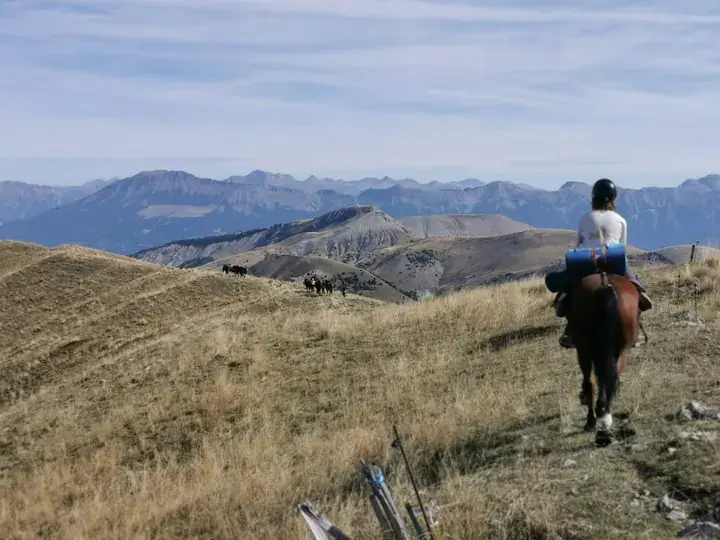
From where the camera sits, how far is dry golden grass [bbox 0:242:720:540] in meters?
5.59

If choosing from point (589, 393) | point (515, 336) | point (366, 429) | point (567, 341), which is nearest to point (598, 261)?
point (567, 341)

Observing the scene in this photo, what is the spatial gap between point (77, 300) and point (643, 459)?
39.5 m

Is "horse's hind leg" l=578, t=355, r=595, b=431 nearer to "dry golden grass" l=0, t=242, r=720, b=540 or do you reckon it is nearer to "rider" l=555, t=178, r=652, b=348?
"dry golden grass" l=0, t=242, r=720, b=540

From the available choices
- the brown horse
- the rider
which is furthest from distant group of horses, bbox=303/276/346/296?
the brown horse

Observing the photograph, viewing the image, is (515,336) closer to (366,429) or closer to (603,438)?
(366,429)

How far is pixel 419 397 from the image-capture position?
1033 cm

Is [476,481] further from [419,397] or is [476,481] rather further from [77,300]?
[77,300]

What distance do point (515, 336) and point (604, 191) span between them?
6.47 metres

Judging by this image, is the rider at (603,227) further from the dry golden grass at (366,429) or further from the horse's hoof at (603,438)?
the dry golden grass at (366,429)

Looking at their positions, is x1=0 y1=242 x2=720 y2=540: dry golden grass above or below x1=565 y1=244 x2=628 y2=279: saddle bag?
below

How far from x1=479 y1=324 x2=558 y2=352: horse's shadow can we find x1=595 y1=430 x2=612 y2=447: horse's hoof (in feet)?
20.0

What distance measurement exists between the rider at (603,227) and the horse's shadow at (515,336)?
18.1ft

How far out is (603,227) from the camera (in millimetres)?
7145

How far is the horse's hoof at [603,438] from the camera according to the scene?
6.38 metres
